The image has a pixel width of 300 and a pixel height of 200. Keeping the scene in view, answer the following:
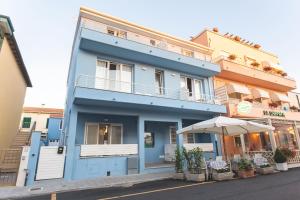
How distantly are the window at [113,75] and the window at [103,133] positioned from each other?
2.99m

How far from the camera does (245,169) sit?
10.3 meters

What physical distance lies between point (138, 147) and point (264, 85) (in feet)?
60.7

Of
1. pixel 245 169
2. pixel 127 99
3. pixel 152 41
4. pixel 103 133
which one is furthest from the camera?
pixel 152 41

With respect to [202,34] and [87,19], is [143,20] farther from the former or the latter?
[202,34]

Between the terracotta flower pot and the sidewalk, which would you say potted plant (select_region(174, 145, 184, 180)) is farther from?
the terracotta flower pot

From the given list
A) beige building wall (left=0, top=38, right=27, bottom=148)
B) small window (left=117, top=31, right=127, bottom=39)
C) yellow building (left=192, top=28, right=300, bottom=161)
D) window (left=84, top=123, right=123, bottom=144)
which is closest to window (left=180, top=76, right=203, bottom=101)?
yellow building (left=192, top=28, right=300, bottom=161)

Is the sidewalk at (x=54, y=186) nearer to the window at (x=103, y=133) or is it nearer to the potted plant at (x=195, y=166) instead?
the potted plant at (x=195, y=166)

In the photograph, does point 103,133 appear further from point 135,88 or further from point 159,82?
point 159,82

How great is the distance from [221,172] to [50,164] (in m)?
9.32

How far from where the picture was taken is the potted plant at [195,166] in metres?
9.44

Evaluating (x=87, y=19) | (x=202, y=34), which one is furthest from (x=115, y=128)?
(x=202, y=34)

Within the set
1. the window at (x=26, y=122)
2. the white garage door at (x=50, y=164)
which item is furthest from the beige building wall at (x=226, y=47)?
the window at (x=26, y=122)

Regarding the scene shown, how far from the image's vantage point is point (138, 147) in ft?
41.4

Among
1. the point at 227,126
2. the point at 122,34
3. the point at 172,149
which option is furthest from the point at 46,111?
the point at 227,126
